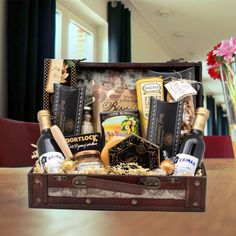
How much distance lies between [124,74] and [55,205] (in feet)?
1.45

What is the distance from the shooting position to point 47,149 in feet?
2.30

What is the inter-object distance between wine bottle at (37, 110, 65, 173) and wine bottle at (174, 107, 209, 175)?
0.66 feet

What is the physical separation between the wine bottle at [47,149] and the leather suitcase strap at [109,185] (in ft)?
0.24

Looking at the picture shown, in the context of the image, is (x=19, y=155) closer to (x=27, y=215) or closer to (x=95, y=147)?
(x=95, y=147)

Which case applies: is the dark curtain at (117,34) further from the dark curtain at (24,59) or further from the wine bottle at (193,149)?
the wine bottle at (193,149)

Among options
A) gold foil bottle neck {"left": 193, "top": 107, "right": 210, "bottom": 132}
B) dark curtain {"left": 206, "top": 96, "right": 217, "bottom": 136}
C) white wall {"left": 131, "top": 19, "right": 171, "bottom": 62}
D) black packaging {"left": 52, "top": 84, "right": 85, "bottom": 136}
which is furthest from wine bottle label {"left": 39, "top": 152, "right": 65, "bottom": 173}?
dark curtain {"left": 206, "top": 96, "right": 217, "bottom": 136}

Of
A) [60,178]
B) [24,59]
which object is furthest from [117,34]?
[60,178]

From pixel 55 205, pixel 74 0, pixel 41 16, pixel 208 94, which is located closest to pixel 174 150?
pixel 55 205

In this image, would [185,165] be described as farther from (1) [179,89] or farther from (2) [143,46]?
(2) [143,46]

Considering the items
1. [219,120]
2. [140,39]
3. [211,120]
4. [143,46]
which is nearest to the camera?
[140,39]

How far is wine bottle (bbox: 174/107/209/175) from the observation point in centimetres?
65

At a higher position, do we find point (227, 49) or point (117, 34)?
point (117, 34)

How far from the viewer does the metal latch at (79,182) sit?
60 cm

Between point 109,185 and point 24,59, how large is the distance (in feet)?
7.53
